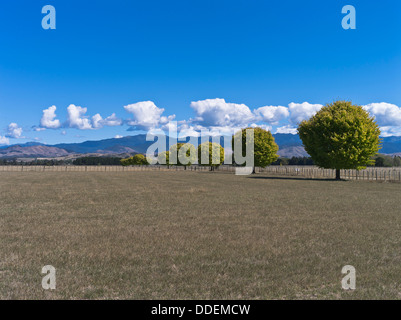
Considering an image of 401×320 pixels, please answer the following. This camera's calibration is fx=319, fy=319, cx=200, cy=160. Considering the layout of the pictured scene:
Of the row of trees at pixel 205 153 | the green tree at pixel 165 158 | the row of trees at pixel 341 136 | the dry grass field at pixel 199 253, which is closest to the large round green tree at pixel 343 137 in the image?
the row of trees at pixel 341 136

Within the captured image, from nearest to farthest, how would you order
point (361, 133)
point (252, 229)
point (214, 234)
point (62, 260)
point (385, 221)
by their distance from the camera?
point (62, 260) → point (214, 234) → point (252, 229) → point (385, 221) → point (361, 133)

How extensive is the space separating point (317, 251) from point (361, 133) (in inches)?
1887

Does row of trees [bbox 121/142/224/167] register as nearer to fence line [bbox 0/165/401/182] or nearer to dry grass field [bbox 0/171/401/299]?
fence line [bbox 0/165/401/182]

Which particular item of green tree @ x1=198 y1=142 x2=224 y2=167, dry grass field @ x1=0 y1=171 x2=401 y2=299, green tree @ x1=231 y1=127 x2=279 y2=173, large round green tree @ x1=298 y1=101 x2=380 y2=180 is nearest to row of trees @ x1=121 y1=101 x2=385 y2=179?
large round green tree @ x1=298 y1=101 x2=380 y2=180

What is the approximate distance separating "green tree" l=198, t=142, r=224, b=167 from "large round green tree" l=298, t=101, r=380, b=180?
73525 mm

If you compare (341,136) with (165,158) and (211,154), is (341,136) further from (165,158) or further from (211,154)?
(165,158)

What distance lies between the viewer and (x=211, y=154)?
135 meters

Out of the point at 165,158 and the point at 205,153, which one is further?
the point at 165,158

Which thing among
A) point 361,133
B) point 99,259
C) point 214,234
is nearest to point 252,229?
point 214,234

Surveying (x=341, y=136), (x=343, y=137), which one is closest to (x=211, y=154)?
(x=341, y=136)

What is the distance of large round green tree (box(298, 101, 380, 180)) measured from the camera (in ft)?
174

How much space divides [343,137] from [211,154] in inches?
3313

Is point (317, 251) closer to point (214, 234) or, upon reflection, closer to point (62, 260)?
point (214, 234)

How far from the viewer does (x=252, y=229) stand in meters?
15.1
